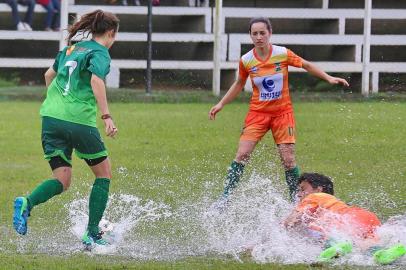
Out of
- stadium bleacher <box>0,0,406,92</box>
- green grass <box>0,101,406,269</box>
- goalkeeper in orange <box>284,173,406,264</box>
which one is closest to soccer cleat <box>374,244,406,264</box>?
goalkeeper in orange <box>284,173,406,264</box>

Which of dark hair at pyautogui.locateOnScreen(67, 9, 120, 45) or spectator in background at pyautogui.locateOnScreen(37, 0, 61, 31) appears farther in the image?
spectator in background at pyautogui.locateOnScreen(37, 0, 61, 31)

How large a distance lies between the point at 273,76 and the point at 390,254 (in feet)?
8.78

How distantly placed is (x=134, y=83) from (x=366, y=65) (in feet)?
16.3

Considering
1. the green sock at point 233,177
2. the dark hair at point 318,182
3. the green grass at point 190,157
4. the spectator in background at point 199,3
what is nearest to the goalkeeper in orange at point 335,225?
the dark hair at point 318,182

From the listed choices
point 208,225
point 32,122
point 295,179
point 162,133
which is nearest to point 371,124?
point 162,133

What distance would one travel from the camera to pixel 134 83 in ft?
73.6

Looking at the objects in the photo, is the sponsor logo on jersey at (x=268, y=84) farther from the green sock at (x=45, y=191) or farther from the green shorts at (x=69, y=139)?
the green sock at (x=45, y=191)

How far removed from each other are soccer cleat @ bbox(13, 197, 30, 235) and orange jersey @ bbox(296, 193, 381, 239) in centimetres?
207

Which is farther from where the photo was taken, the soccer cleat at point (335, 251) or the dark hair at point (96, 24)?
the dark hair at point (96, 24)

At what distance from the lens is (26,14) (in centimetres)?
2209

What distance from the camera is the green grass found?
882 cm

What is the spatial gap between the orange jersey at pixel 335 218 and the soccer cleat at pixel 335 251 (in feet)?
1.07

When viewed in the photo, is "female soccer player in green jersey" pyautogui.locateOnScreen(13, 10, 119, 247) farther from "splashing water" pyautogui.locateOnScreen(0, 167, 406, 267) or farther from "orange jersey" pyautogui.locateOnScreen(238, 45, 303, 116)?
"orange jersey" pyautogui.locateOnScreen(238, 45, 303, 116)

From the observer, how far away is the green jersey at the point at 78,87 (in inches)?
297
